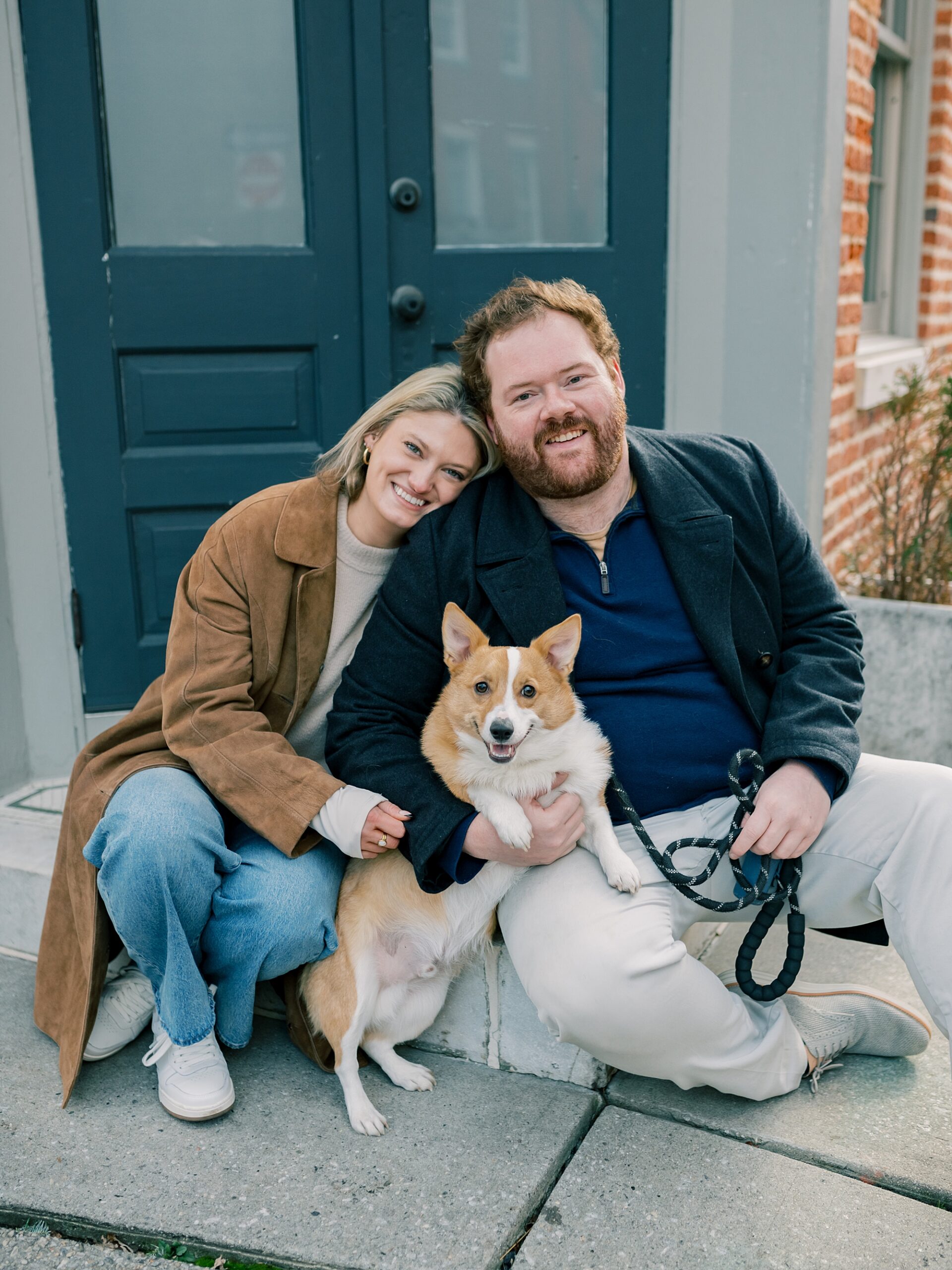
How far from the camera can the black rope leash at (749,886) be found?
215 centimetres

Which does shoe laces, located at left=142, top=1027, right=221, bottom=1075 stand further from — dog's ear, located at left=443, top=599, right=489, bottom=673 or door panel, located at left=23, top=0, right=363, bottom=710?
door panel, located at left=23, top=0, right=363, bottom=710

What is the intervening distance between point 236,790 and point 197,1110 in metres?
0.67

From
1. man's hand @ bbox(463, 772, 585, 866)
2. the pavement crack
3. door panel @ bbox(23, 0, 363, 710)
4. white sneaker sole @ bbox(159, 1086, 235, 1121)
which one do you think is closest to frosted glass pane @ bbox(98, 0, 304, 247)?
door panel @ bbox(23, 0, 363, 710)

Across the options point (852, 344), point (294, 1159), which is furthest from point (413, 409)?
point (852, 344)

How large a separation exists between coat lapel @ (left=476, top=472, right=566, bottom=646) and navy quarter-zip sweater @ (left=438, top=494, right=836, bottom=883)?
66 mm

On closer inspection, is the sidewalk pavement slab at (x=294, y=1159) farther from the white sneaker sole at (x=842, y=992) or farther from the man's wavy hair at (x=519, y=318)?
the man's wavy hair at (x=519, y=318)

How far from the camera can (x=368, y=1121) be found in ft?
7.18

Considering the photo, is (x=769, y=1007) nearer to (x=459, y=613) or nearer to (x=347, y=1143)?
(x=347, y=1143)

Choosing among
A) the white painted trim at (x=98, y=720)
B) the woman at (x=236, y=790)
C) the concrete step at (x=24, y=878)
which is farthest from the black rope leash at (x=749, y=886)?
the white painted trim at (x=98, y=720)

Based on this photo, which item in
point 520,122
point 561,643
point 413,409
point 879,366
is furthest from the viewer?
point 879,366

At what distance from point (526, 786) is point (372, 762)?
1.08 ft

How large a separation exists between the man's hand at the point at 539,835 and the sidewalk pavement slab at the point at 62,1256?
0.93 meters

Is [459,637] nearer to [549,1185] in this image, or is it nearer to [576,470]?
[576,470]

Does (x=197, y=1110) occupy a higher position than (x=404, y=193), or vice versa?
(x=404, y=193)
